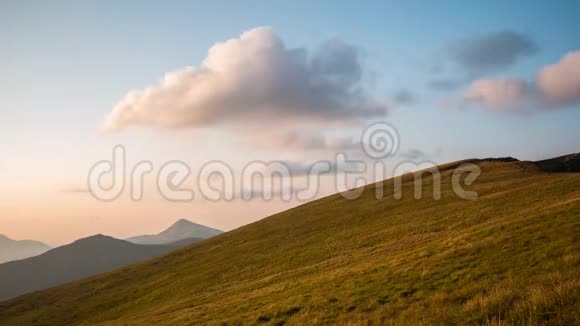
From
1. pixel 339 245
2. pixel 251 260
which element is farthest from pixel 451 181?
pixel 251 260

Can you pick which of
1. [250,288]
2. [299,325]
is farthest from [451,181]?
[299,325]

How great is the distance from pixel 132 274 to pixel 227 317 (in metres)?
53.7

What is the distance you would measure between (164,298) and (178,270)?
51.6 feet

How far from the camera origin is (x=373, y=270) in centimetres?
2498

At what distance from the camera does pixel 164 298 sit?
4525 cm

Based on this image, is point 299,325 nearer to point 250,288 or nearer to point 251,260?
point 250,288

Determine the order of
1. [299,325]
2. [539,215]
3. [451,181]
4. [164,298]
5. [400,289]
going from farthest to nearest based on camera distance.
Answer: [451,181], [164,298], [539,215], [400,289], [299,325]

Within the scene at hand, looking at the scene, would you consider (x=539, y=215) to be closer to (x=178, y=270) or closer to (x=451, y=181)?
(x=451, y=181)

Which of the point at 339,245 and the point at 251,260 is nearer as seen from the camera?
the point at 339,245

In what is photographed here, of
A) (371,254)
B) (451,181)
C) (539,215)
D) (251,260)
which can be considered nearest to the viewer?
(539,215)

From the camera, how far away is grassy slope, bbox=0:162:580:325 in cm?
1448

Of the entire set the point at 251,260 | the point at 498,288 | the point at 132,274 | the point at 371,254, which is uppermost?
the point at 498,288

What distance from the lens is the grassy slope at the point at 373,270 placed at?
14.5 metres

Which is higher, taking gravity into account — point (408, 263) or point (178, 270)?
point (408, 263)
